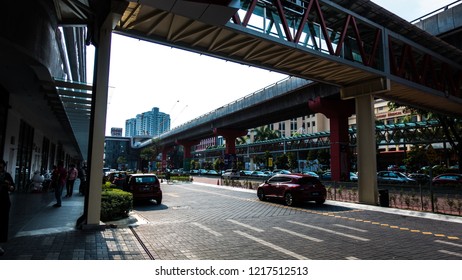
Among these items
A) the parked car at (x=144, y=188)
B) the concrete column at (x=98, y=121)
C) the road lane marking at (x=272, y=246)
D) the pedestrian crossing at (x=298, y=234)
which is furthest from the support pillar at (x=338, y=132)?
the concrete column at (x=98, y=121)

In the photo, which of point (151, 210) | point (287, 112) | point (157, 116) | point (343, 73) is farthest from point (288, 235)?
point (157, 116)

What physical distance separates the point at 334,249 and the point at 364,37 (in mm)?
15169

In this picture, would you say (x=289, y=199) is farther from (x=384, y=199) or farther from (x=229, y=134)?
(x=229, y=134)

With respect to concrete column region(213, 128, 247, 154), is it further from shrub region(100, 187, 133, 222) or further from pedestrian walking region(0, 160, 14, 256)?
pedestrian walking region(0, 160, 14, 256)

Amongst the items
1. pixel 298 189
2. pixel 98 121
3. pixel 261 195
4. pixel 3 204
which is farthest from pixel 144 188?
pixel 3 204

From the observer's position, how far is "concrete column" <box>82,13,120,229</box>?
924cm

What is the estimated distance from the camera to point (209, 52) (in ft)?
44.3

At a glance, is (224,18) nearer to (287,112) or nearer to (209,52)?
(209,52)

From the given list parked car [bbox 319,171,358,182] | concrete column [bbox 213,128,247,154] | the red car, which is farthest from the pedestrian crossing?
concrete column [bbox 213,128,247,154]

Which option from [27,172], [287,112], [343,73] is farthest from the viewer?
[287,112]

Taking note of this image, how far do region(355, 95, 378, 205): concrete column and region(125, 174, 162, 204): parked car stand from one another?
1075 centimetres

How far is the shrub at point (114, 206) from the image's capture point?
1088 cm

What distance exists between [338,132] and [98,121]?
83.4 ft

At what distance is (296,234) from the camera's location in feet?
29.9
